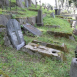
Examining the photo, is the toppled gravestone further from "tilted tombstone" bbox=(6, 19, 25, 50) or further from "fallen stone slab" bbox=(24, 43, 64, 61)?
"tilted tombstone" bbox=(6, 19, 25, 50)

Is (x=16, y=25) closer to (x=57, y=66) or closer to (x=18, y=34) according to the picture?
(x=18, y=34)

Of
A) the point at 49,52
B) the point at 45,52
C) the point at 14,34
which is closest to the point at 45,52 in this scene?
the point at 45,52

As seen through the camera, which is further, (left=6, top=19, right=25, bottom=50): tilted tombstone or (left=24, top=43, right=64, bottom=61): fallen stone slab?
(left=6, top=19, right=25, bottom=50): tilted tombstone

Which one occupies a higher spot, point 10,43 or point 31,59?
point 10,43

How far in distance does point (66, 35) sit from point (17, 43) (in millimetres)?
3413

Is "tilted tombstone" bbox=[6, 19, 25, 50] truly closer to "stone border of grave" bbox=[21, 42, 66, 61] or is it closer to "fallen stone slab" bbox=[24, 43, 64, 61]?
"stone border of grave" bbox=[21, 42, 66, 61]

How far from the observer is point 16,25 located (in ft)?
14.5

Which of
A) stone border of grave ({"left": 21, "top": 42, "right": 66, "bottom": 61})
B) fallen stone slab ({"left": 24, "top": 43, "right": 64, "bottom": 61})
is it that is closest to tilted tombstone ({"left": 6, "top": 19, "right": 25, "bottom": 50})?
stone border of grave ({"left": 21, "top": 42, "right": 66, "bottom": 61})

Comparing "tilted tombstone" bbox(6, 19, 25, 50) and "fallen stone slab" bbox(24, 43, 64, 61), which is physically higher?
"tilted tombstone" bbox(6, 19, 25, 50)

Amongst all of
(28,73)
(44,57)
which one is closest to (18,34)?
(44,57)

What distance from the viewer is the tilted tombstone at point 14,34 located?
4066 mm

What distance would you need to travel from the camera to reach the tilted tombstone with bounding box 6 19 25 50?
4.07 m

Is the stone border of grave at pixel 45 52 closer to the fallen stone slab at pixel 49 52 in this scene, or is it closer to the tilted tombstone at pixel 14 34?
the fallen stone slab at pixel 49 52

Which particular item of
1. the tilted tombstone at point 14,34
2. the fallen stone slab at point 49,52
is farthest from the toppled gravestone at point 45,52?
the tilted tombstone at point 14,34
